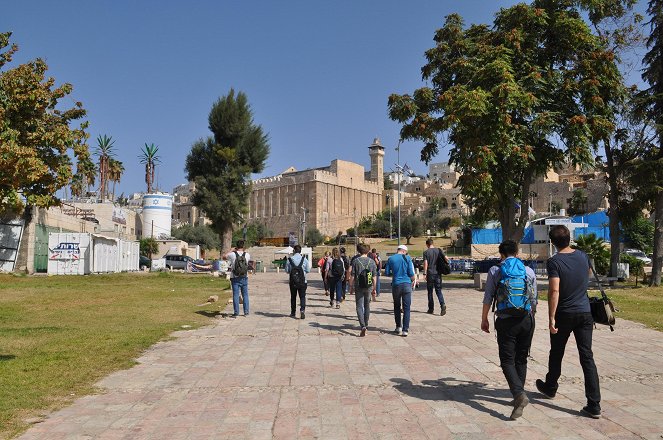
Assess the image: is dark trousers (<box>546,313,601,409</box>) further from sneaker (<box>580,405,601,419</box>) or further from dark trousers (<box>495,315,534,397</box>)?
dark trousers (<box>495,315,534,397</box>)

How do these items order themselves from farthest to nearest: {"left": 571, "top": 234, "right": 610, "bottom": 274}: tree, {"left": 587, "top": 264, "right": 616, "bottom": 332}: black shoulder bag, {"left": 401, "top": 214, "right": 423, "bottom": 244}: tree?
{"left": 401, "top": 214, "right": 423, "bottom": 244}: tree → {"left": 571, "top": 234, "right": 610, "bottom": 274}: tree → {"left": 587, "top": 264, "right": 616, "bottom": 332}: black shoulder bag

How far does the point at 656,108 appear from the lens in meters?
21.8

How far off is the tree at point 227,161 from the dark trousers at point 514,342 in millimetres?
41602

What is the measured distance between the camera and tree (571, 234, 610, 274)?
25.5 meters

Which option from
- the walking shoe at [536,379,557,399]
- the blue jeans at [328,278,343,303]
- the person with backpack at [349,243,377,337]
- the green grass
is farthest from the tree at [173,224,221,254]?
the walking shoe at [536,379,557,399]

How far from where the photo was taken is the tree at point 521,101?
18.6 meters

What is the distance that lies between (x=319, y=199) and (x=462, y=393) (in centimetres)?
11404

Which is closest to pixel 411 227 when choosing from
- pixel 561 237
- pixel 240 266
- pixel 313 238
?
pixel 313 238

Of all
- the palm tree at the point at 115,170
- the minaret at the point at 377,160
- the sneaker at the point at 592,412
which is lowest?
the sneaker at the point at 592,412

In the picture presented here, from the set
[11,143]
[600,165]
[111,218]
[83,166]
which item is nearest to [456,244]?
[111,218]

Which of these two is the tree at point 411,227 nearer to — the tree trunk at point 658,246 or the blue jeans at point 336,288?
the tree trunk at point 658,246

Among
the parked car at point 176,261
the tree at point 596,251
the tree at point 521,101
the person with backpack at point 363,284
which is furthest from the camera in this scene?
the parked car at point 176,261

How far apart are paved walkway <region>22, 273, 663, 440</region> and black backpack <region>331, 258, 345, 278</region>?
4.18m

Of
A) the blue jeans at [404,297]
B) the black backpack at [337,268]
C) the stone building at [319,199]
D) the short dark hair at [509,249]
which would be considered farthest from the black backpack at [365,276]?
the stone building at [319,199]
